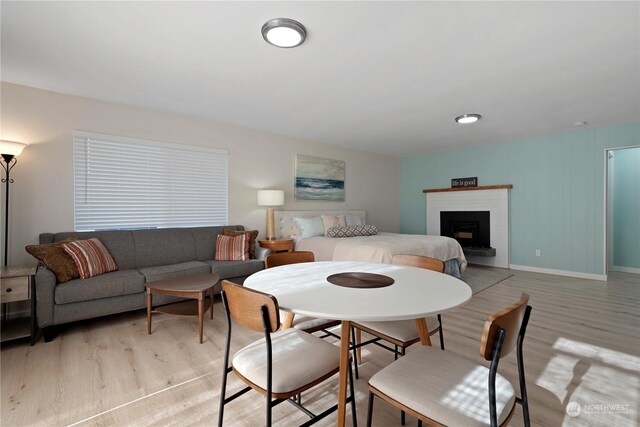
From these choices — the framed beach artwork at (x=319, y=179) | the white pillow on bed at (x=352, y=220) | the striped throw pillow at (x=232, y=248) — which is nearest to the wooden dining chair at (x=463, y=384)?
the striped throw pillow at (x=232, y=248)

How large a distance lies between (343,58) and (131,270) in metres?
3.00

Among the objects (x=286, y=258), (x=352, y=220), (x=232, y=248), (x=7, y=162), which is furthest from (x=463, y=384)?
(x=352, y=220)

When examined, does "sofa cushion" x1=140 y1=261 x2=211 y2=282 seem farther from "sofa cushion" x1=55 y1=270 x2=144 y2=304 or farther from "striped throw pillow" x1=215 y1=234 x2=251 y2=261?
"striped throw pillow" x1=215 y1=234 x2=251 y2=261

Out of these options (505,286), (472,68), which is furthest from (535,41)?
(505,286)

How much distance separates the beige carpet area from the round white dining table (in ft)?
9.52

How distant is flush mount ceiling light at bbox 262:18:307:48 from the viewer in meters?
2.02

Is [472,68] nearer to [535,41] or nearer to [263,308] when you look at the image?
[535,41]

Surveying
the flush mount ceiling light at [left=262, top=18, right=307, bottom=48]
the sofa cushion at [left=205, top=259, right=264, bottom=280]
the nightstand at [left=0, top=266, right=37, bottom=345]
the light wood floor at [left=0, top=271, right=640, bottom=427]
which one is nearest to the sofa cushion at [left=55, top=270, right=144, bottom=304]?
the nightstand at [left=0, top=266, right=37, bottom=345]

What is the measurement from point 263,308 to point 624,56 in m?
3.49

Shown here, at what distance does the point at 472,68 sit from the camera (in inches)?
106

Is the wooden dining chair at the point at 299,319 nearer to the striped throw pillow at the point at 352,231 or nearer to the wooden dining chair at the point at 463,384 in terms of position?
the wooden dining chair at the point at 463,384

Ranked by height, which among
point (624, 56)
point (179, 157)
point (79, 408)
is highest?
point (624, 56)

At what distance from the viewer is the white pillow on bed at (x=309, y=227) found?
4840 millimetres

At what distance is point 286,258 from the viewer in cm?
239
